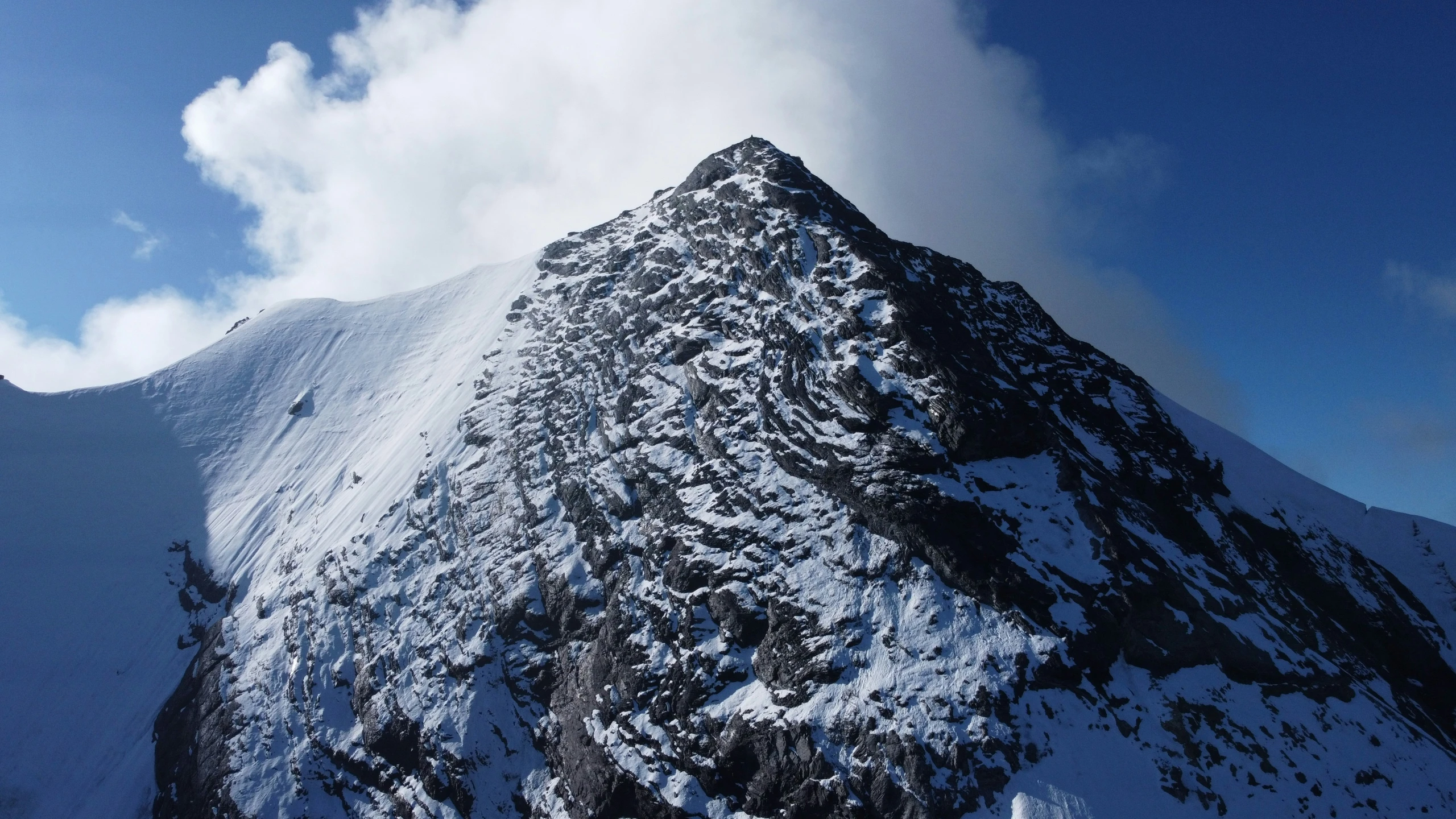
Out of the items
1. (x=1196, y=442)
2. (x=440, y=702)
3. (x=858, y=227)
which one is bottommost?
(x=440, y=702)

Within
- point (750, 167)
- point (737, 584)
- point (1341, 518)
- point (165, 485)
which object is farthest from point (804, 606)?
point (165, 485)

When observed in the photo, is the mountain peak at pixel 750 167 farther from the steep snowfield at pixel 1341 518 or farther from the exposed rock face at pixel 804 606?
the steep snowfield at pixel 1341 518

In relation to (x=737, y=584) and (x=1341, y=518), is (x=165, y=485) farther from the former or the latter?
(x=1341, y=518)

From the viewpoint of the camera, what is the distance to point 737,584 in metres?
34.2

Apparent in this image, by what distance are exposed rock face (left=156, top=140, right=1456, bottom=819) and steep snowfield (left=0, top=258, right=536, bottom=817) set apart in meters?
4.34

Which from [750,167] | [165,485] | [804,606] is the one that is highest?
[750,167]

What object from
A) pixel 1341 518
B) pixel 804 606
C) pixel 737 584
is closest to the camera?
pixel 804 606

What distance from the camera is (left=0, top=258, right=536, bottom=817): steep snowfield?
45656mm

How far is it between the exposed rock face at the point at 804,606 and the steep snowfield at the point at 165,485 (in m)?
4.34

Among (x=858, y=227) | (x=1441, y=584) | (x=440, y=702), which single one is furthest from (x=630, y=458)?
(x=1441, y=584)

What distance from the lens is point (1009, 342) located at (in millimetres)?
53594

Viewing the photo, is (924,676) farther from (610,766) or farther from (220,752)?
(220,752)

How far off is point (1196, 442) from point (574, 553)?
45.1 meters

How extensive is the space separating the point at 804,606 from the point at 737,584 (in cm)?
334
